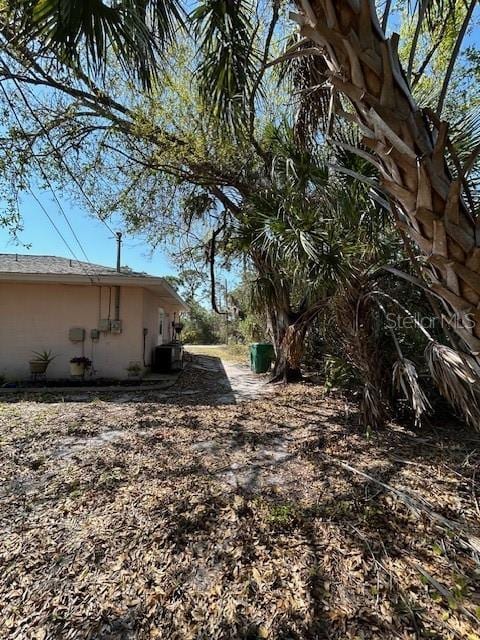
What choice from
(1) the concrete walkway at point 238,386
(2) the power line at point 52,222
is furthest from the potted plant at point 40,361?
(1) the concrete walkway at point 238,386

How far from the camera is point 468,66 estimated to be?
6258mm

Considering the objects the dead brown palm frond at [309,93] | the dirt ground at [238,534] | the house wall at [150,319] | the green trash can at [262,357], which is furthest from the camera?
the green trash can at [262,357]

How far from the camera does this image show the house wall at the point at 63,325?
340 inches

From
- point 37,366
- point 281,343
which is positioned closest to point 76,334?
point 37,366

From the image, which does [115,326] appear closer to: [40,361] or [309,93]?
[40,361]

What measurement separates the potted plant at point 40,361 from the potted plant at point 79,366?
2.09 ft

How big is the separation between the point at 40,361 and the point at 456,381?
28.8ft

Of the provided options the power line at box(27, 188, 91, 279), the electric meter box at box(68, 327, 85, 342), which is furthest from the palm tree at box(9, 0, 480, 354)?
the electric meter box at box(68, 327, 85, 342)

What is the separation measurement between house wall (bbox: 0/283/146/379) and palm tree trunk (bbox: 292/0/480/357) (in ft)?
26.8

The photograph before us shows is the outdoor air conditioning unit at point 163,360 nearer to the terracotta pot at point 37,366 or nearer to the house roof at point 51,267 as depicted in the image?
the house roof at point 51,267

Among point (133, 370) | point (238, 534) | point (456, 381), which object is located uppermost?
point (456, 381)

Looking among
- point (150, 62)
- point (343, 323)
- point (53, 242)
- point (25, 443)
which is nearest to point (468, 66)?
point (343, 323)

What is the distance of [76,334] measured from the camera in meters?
8.68

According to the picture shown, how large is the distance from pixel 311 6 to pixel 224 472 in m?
3.73
